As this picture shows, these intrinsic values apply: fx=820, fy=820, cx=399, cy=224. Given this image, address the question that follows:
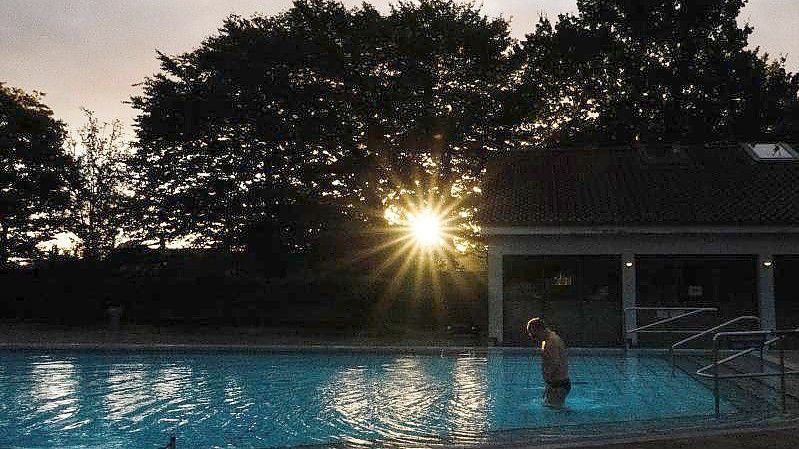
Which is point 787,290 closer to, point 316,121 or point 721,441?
point 721,441

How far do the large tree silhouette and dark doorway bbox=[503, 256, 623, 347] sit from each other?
1100cm

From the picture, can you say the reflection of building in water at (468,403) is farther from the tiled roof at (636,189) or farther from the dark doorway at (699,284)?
the dark doorway at (699,284)

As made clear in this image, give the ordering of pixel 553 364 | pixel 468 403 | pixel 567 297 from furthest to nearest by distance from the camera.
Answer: pixel 567 297 → pixel 468 403 → pixel 553 364

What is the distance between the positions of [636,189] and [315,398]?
51.4 ft

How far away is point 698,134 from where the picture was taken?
135 feet

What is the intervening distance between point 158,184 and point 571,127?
67.0 ft

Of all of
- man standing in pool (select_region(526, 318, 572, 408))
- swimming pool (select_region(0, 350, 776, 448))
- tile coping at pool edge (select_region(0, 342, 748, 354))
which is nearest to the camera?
swimming pool (select_region(0, 350, 776, 448))

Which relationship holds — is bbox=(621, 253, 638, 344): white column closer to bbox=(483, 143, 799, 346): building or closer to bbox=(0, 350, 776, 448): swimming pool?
bbox=(483, 143, 799, 346): building

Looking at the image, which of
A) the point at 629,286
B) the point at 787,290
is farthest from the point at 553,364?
the point at 787,290

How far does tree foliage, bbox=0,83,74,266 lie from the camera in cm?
3888

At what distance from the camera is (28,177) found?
39562 millimetres

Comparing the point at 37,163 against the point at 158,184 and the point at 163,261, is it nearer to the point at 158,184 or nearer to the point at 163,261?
the point at 158,184

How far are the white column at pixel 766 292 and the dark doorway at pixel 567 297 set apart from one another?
12.7 ft

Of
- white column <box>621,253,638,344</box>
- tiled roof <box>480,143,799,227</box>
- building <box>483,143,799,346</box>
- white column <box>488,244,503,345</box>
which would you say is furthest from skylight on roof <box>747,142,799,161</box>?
white column <box>488,244,503,345</box>
